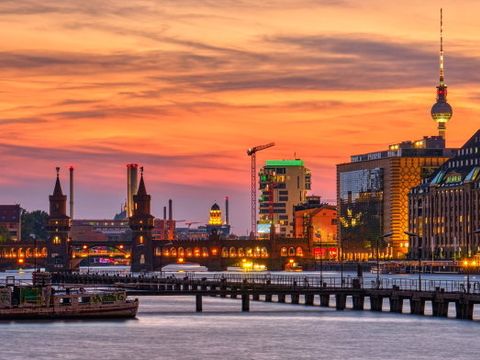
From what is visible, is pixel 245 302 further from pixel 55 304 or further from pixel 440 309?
pixel 55 304

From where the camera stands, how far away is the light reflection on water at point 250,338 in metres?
133

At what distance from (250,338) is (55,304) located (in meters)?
22.9

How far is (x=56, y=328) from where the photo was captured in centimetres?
15312

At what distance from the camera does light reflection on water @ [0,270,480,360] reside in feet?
436

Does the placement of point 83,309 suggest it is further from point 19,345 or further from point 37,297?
point 19,345

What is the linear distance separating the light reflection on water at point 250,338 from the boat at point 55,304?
1120mm

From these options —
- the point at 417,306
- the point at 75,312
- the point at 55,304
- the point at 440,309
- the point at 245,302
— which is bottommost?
the point at 75,312

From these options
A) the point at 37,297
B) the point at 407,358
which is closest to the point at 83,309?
the point at 37,297

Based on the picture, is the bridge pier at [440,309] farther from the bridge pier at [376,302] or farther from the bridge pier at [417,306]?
the bridge pier at [376,302]

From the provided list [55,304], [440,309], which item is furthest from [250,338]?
[440,309]

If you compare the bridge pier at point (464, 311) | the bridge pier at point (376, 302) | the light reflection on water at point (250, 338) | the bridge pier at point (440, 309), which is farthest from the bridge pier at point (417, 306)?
the bridge pier at point (464, 311)

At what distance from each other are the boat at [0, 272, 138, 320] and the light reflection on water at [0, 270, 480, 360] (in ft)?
3.67

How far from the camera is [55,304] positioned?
16012 centimetres

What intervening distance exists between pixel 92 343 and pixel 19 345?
6.40m
